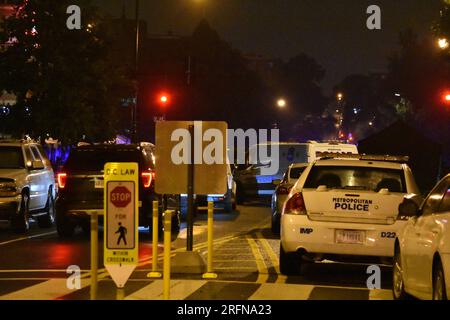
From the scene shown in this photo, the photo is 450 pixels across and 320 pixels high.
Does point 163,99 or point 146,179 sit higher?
point 163,99

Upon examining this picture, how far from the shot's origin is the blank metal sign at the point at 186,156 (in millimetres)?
12156

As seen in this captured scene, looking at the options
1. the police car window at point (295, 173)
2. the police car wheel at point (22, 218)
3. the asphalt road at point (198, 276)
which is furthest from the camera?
the police car window at point (295, 173)

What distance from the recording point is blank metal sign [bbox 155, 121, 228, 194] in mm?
12156

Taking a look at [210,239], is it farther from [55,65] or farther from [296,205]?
[55,65]

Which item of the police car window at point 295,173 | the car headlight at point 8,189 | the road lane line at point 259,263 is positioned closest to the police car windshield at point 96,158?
the car headlight at point 8,189

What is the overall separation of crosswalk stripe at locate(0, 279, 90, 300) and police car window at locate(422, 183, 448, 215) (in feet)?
14.0

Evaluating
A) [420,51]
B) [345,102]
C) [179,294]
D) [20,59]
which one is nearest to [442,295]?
[179,294]

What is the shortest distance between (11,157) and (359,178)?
9739mm

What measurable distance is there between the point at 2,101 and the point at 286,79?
2920 inches

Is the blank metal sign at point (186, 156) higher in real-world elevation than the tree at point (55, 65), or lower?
lower

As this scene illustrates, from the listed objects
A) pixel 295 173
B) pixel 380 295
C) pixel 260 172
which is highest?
pixel 260 172

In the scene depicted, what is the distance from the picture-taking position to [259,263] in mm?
13648

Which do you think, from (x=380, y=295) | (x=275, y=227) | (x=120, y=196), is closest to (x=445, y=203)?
(x=380, y=295)

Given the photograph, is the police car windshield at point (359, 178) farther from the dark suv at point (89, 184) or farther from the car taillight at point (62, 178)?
the car taillight at point (62, 178)
